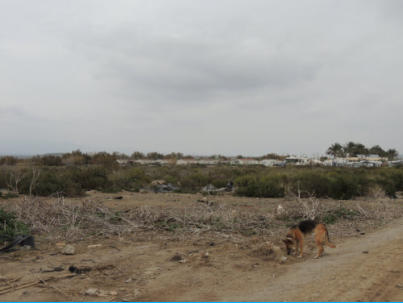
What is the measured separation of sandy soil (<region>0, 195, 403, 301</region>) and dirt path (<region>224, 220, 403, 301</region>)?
12 millimetres

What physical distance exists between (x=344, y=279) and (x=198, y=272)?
6.95 ft

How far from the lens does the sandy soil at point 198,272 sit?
13.8 ft

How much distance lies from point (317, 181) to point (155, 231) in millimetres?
12127

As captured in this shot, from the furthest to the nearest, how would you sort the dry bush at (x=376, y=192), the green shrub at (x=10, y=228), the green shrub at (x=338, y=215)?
the dry bush at (x=376, y=192) → the green shrub at (x=338, y=215) → the green shrub at (x=10, y=228)

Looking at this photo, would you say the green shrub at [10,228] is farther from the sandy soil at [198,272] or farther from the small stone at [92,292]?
the small stone at [92,292]

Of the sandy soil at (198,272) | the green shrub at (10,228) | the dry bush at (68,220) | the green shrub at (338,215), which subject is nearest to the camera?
the sandy soil at (198,272)

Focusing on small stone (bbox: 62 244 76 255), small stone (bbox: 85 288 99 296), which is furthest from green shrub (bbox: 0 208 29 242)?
small stone (bbox: 85 288 99 296)

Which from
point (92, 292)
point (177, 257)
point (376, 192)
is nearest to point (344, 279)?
point (177, 257)

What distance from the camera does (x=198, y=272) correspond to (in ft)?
17.1

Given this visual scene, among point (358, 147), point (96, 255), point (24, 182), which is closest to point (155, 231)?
point (96, 255)

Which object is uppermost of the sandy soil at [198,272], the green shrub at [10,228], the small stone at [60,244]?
the green shrub at [10,228]

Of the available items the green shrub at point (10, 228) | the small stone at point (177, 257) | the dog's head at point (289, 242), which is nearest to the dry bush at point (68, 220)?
the green shrub at point (10, 228)

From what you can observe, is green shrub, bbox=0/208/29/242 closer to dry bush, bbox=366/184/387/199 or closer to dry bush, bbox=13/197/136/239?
dry bush, bbox=13/197/136/239

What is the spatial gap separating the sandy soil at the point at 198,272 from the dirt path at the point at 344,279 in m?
0.01
